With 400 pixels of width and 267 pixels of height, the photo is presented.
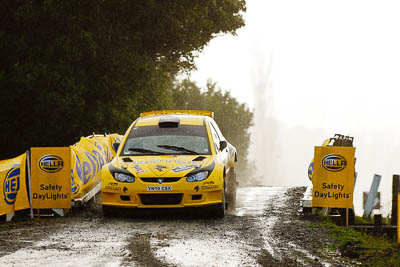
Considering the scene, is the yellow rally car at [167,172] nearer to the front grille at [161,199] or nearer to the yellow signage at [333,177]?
the front grille at [161,199]

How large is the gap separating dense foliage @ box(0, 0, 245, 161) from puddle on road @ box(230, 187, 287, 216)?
9.81 m

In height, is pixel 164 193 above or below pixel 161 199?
above

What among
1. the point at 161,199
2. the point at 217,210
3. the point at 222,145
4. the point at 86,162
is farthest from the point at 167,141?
the point at 86,162

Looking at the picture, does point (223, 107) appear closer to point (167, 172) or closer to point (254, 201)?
point (254, 201)

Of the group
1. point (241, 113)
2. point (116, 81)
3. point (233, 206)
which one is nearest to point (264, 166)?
point (241, 113)

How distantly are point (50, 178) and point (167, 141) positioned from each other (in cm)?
219

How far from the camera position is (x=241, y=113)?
6288 cm

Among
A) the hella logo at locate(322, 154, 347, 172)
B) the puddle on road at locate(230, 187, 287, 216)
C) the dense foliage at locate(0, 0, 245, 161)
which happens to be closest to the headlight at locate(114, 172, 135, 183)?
the puddle on road at locate(230, 187, 287, 216)

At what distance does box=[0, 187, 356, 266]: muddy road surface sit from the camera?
25.1ft

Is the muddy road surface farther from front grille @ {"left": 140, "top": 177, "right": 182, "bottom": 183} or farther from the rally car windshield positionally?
the rally car windshield

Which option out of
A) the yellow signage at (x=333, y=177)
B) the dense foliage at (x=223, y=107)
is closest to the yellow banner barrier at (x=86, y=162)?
the yellow signage at (x=333, y=177)

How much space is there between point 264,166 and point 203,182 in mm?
168689

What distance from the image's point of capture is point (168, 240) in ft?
29.7

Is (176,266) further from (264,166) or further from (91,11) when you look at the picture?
(264,166)
